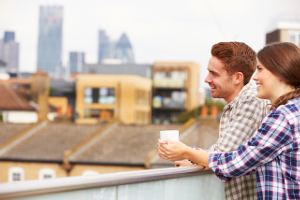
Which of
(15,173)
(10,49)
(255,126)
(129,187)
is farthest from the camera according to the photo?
(10,49)

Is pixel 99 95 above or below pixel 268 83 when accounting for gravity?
below

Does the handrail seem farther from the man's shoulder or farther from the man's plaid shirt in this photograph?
the man's shoulder

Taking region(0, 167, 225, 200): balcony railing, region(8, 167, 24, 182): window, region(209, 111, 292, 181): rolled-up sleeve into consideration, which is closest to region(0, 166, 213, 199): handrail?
region(0, 167, 225, 200): balcony railing

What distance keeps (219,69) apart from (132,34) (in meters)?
104

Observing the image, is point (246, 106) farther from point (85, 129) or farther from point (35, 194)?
point (85, 129)

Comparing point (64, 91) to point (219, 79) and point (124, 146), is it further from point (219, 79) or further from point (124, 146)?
point (219, 79)

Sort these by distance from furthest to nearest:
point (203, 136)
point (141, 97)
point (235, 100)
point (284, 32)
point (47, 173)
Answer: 1. point (141, 97)
2. point (203, 136)
3. point (47, 173)
4. point (284, 32)
5. point (235, 100)

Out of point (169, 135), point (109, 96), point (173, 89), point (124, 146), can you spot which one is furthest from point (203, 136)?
point (173, 89)

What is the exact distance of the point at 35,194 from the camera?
153 centimetres

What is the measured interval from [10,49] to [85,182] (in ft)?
361

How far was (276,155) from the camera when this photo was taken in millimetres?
1655

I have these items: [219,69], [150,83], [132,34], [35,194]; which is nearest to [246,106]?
Result: [219,69]

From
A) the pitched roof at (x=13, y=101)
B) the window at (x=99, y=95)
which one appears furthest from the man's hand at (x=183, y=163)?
the pitched roof at (x=13, y=101)

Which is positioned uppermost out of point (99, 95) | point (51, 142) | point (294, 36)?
point (294, 36)
